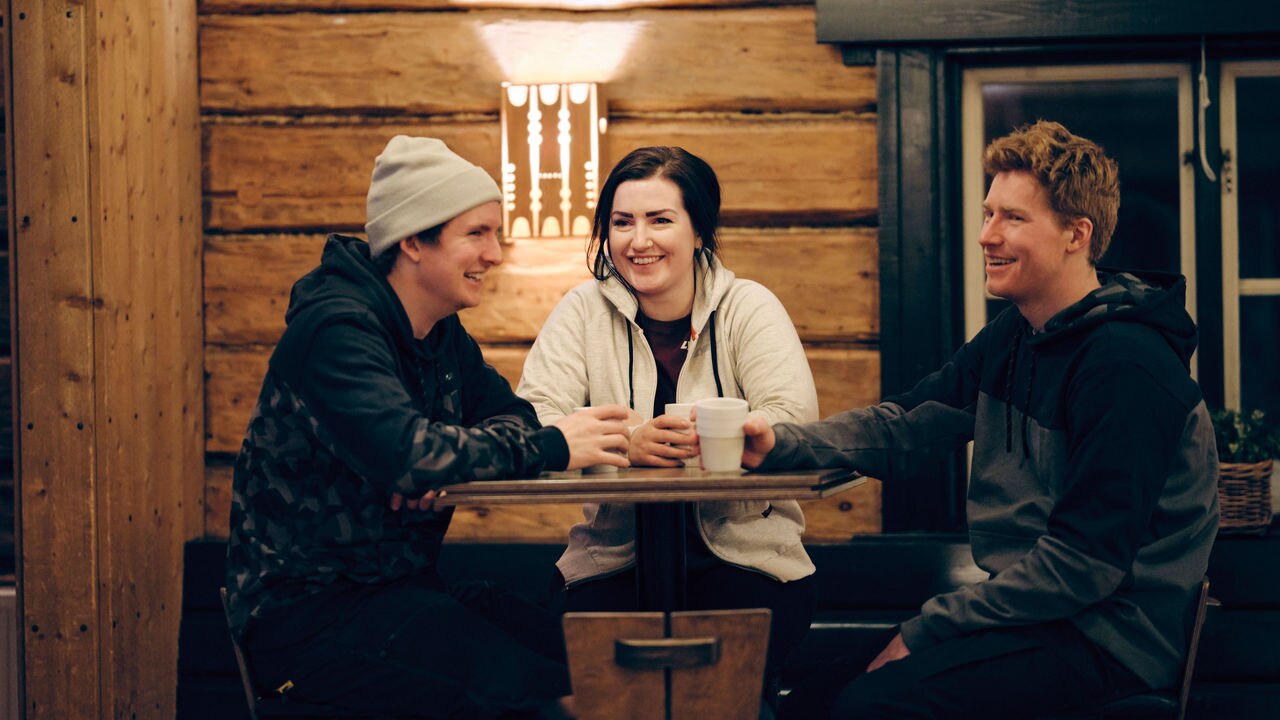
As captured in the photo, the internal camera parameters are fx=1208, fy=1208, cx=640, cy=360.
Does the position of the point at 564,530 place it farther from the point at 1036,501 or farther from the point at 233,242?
the point at 1036,501

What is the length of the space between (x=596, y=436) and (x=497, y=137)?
1.72 meters

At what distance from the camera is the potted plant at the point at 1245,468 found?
137 inches

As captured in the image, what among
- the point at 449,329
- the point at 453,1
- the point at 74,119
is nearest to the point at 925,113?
the point at 453,1

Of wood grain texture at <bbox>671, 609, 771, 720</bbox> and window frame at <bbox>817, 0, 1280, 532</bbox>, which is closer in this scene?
wood grain texture at <bbox>671, 609, 771, 720</bbox>

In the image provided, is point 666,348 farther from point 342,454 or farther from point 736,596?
point 342,454

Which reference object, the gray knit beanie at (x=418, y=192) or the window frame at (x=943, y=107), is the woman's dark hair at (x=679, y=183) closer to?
the gray knit beanie at (x=418, y=192)

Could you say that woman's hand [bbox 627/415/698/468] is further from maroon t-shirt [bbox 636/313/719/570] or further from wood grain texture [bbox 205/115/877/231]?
wood grain texture [bbox 205/115/877/231]

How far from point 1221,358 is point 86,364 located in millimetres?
3422

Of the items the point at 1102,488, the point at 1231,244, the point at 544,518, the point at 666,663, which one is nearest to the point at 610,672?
the point at 666,663

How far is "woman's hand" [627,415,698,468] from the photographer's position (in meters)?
2.48

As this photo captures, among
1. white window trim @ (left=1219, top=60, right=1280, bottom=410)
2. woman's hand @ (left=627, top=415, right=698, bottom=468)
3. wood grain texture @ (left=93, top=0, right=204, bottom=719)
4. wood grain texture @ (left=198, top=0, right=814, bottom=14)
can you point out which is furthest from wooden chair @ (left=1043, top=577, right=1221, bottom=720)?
wood grain texture @ (left=93, top=0, right=204, bottom=719)

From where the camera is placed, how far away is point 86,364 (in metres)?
3.46

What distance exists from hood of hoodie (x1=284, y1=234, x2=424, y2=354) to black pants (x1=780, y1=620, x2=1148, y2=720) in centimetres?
115

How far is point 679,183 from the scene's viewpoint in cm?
297
